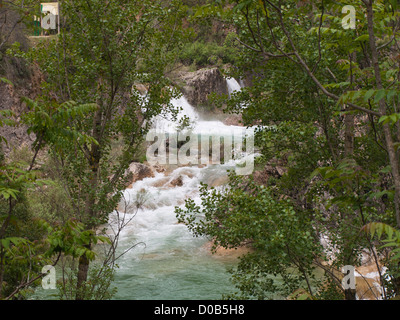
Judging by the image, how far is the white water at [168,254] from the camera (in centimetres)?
1041

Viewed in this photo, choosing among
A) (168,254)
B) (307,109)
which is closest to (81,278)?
(307,109)

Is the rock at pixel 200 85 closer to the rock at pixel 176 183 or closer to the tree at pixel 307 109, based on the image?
the rock at pixel 176 183

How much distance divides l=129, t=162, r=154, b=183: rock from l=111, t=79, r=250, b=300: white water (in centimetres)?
36

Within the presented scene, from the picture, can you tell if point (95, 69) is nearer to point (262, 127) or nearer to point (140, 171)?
point (262, 127)

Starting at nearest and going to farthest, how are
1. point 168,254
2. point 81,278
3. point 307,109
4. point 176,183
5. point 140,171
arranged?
point 307,109
point 81,278
point 168,254
point 176,183
point 140,171

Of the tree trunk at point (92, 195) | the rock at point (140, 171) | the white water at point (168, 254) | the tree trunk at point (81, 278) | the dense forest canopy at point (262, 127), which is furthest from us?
the rock at point (140, 171)

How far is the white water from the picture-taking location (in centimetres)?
1041

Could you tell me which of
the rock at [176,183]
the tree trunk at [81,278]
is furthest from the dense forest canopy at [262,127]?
the rock at [176,183]

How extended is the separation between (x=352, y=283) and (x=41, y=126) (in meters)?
3.52

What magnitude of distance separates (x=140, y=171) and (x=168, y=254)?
7.07m

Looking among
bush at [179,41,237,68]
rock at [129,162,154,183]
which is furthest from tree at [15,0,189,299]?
bush at [179,41,237,68]

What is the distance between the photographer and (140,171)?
760 inches

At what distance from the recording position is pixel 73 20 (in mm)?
6406

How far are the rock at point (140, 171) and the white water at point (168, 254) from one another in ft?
1.18
